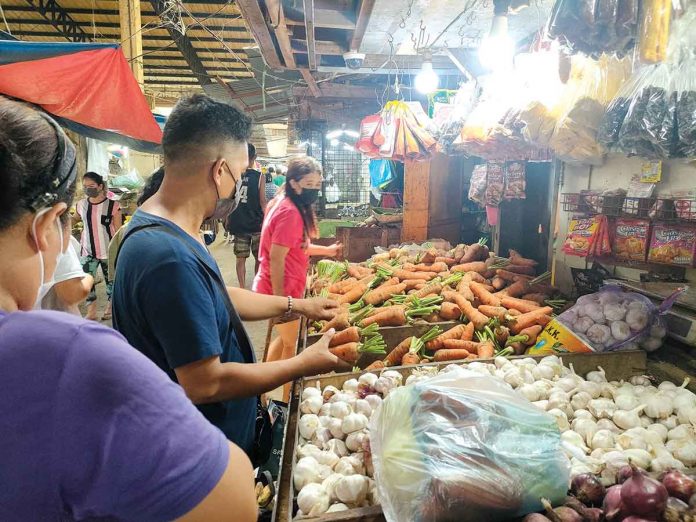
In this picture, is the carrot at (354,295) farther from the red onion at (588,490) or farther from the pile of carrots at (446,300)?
the red onion at (588,490)

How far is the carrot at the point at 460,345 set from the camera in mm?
3293

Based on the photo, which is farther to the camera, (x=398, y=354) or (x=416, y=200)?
(x=416, y=200)

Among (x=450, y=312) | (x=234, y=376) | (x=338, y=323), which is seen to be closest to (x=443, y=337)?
(x=450, y=312)

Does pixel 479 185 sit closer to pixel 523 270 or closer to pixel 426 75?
pixel 523 270

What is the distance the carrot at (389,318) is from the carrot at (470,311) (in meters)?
0.55

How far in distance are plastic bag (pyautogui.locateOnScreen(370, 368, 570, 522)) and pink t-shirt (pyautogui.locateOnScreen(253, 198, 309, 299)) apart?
7.88 ft

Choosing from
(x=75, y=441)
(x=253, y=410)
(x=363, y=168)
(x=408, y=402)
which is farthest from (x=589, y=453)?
(x=363, y=168)

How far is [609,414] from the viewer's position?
84.1 inches

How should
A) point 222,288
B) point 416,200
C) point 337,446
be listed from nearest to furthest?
point 222,288 → point 337,446 → point 416,200

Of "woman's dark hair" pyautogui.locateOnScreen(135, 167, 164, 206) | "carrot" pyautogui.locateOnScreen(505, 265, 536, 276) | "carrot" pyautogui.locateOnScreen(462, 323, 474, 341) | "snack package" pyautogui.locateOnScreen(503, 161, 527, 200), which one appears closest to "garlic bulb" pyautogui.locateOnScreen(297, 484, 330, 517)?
"woman's dark hair" pyautogui.locateOnScreen(135, 167, 164, 206)

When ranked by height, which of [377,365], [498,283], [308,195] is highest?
[308,195]

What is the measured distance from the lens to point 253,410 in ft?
6.45

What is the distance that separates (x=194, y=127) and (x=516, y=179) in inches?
152

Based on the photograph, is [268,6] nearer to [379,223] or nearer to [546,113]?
Answer: [546,113]
